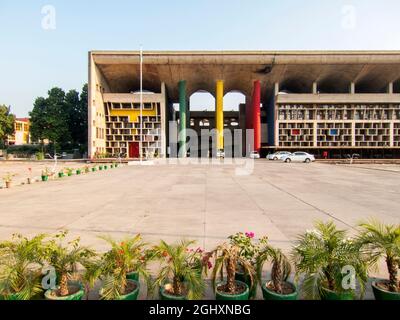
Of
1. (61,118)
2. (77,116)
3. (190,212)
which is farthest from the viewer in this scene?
(77,116)

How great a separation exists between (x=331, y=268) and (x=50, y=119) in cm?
5783

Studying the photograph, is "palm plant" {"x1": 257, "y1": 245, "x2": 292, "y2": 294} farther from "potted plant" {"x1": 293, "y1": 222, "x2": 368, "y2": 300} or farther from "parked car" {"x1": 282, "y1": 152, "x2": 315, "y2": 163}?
"parked car" {"x1": 282, "y1": 152, "x2": 315, "y2": 163}

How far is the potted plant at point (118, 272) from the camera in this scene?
295 cm

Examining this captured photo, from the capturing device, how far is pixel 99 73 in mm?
44125

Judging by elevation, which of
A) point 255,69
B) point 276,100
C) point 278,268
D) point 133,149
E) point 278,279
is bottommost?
point 278,279

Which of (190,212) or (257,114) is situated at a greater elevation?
(257,114)

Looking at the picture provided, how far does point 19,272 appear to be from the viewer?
298 centimetres

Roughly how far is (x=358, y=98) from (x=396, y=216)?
148 ft

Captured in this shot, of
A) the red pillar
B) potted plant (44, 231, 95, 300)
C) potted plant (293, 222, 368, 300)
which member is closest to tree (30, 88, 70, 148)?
the red pillar

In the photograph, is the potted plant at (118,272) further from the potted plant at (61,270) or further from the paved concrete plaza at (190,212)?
the paved concrete plaza at (190,212)

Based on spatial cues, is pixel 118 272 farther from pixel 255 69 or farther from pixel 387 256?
pixel 255 69

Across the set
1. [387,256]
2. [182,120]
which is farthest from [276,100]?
[387,256]

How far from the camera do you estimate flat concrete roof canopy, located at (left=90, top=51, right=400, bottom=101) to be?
138 feet
